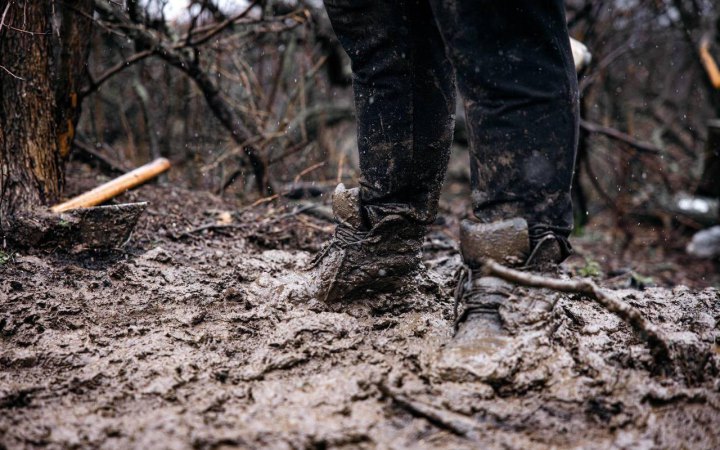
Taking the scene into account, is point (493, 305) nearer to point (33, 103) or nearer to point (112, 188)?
point (112, 188)

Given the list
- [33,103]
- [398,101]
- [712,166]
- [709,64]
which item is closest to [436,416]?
[398,101]

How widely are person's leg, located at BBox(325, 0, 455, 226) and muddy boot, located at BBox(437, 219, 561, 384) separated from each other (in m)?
0.37

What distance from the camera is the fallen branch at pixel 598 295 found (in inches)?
43.7

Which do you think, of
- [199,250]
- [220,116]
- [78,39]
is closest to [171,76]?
[220,116]

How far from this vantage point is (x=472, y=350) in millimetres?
1223

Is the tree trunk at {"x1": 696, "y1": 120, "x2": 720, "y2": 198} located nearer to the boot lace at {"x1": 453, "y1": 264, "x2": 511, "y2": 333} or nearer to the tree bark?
the boot lace at {"x1": 453, "y1": 264, "x2": 511, "y2": 333}

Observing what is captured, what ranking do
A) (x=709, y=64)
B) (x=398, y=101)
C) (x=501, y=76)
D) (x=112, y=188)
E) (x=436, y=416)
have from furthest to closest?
1. (x=709, y=64)
2. (x=112, y=188)
3. (x=398, y=101)
4. (x=501, y=76)
5. (x=436, y=416)

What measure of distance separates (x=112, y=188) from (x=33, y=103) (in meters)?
0.48

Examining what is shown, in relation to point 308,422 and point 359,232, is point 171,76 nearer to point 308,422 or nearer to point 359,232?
point 359,232

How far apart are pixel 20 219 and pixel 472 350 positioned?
5.74 feet

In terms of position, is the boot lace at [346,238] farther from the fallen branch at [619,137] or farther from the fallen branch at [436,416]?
the fallen branch at [619,137]

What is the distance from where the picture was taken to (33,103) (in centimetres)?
221

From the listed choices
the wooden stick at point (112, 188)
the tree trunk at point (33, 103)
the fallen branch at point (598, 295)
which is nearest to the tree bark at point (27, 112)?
the tree trunk at point (33, 103)

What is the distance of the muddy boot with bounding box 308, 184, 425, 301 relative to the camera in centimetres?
166
